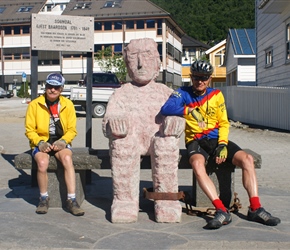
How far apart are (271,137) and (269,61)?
830 cm

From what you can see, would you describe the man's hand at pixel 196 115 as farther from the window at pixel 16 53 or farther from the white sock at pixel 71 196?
the window at pixel 16 53

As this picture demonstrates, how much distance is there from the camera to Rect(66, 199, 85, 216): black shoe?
5.90 m

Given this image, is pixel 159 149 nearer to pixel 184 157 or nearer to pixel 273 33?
pixel 184 157

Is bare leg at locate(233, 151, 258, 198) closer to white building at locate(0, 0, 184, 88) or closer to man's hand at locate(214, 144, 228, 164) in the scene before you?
man's hand at locate(214, 144, 228, 164)

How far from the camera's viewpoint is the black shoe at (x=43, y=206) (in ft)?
19.7

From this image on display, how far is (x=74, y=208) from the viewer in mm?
5934

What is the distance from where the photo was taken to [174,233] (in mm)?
5242

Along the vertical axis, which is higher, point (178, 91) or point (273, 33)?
point (273, 33)

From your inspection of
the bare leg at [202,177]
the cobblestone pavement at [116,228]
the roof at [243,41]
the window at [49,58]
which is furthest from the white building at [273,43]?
the window at [49,58]

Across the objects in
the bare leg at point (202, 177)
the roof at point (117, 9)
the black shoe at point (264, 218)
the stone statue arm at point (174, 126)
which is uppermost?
the roof at point (117, 9)

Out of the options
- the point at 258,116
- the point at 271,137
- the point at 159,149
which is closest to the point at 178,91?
the point at 159,149

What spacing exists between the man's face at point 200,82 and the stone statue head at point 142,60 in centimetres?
44

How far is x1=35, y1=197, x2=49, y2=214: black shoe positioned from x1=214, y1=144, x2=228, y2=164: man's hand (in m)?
1.91

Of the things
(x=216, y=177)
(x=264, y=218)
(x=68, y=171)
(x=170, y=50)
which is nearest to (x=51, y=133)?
(x=68, y=171)
